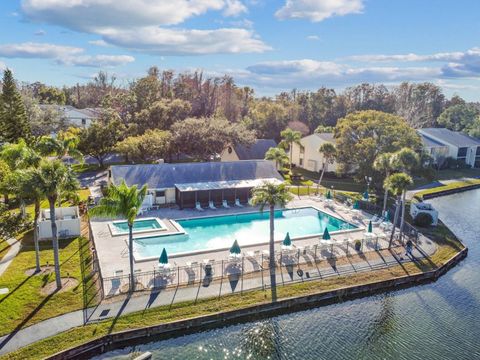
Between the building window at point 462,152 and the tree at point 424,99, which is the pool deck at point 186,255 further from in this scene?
the tree at point 424,99

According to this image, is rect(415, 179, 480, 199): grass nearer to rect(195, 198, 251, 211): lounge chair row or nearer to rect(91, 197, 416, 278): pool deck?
rect(91, 197, 416, 278): pool deck

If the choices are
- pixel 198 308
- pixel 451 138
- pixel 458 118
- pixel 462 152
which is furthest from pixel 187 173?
pixel 458 118

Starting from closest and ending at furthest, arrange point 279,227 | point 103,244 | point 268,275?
1. point 268,275
2. point 103,244
3. point 279,227

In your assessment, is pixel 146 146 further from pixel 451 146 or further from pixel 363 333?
pixel 451 146

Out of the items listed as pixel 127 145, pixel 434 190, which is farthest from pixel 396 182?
pixel 127 145

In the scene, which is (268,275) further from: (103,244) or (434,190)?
(434,190)

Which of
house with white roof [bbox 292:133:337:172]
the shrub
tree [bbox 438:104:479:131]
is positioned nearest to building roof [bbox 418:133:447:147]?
house with white roof [bbox 292:133:337:172]
